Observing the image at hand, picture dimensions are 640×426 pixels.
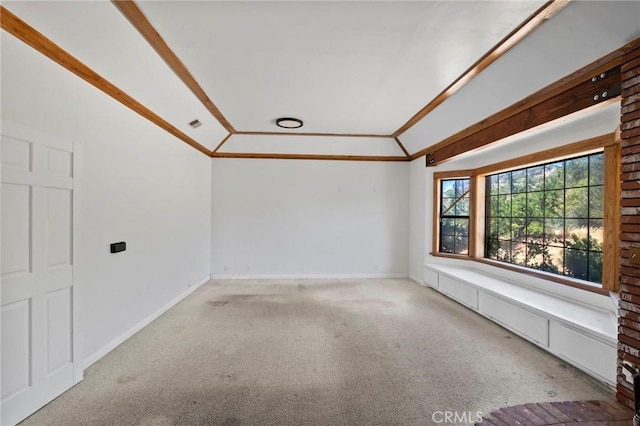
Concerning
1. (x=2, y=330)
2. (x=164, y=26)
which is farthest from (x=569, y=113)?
(x=2, y=330)

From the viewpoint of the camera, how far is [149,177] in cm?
338

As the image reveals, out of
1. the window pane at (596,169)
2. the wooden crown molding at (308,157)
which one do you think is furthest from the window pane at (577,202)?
the wooden crown molding at (308,157)

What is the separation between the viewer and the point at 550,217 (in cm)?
352

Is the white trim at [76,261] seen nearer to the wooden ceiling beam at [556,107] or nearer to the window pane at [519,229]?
the wooden ceiling beam at [556,107]

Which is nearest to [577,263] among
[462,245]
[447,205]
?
[462,245]

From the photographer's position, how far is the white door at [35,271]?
1723 mm

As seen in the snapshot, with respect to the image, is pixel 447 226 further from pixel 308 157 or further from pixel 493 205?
pixel 308 157

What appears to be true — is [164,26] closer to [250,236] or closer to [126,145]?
[126,145]

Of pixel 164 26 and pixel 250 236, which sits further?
pixel 250 236

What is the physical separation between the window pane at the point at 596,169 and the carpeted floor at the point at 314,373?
196cm

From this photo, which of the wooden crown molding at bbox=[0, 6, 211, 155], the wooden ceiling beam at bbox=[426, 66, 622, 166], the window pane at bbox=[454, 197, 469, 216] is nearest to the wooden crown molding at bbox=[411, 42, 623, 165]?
the wooden ceiling beam at bbox=[426, 66, 622, 166]

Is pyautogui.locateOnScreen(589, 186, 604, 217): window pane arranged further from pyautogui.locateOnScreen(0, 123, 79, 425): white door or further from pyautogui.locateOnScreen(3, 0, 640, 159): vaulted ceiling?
pyautogui.locateOnScreen(0, 123, 79, 425): white door

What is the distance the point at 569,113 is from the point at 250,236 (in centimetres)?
518

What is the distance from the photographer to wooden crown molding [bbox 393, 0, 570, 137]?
6.19 ft
